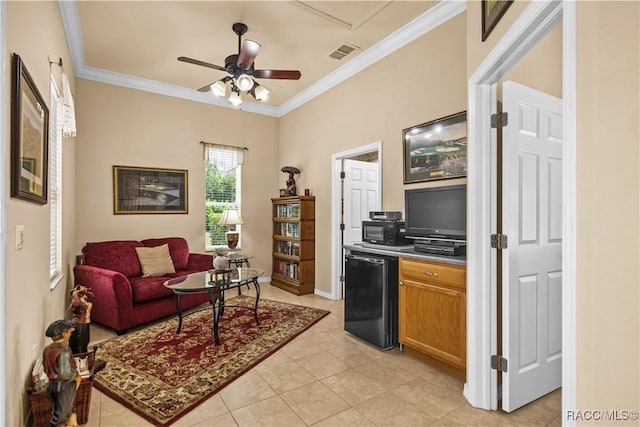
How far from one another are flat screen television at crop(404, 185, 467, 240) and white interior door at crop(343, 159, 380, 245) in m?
1.69

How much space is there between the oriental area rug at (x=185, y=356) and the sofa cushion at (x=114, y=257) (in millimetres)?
905

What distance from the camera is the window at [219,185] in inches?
219

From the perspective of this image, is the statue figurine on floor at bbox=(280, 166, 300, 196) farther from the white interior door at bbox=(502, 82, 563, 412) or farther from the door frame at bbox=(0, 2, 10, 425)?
the door frame at bbox=(0, 2, 10, 425)

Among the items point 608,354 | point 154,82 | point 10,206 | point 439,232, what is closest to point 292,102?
point 154,82

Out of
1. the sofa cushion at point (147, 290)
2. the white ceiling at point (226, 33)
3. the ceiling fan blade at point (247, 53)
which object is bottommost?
the sofa cushion at point (147, 290)

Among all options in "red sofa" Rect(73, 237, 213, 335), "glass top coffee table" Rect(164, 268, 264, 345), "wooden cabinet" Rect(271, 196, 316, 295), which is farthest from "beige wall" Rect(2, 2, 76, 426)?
"wooden cabinet" Rect(271, 196, 316, 295)

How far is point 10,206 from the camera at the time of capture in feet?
5.29

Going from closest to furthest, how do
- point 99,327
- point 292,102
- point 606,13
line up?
point 606,13, point 99,327, point 292,102

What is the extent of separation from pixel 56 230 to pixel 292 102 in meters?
3.90

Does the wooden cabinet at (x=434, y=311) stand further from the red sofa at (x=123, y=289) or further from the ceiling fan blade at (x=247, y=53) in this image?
the red sofa at (x=123, y=289)

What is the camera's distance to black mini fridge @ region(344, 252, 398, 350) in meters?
2.94

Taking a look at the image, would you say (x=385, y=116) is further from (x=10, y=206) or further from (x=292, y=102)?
(x=10, y=206)

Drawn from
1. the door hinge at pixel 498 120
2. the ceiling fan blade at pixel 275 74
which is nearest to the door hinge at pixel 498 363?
the door hinge at pixel 498 120

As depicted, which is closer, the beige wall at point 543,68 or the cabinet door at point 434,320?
the beige wall at point 543,68
